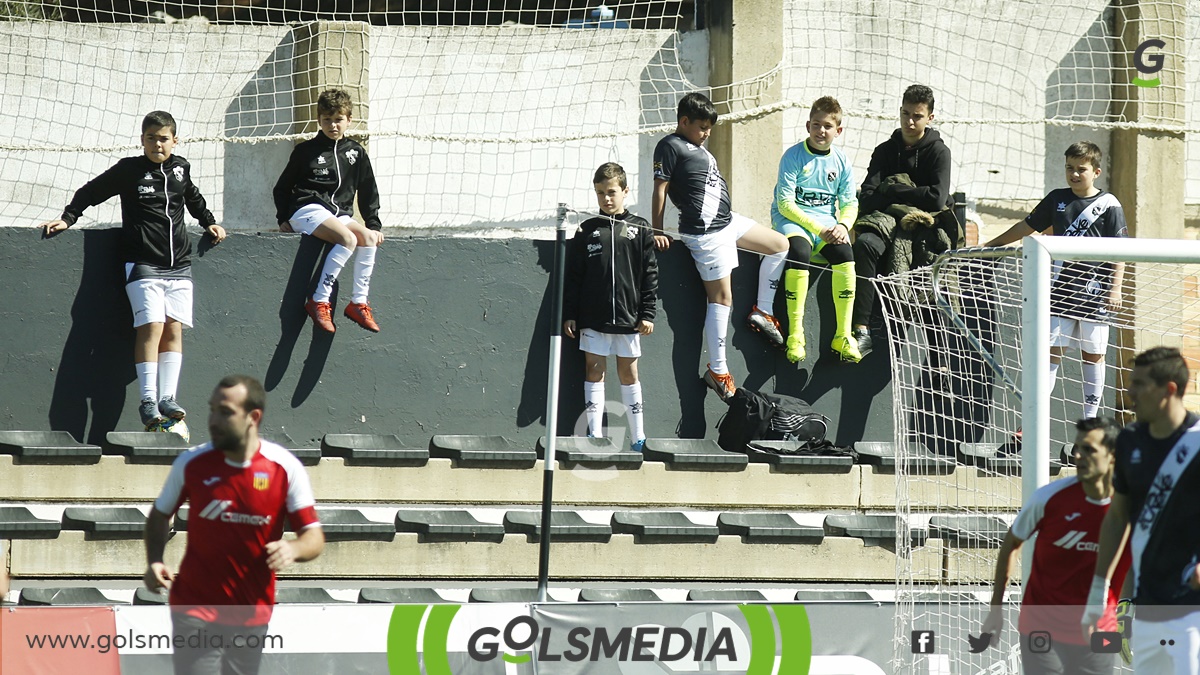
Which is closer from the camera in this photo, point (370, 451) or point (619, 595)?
point (619, 595)

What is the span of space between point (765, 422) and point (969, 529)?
1352 millimetres

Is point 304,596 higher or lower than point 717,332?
lower

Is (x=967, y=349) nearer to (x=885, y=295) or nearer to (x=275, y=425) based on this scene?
(x=885, y=295)

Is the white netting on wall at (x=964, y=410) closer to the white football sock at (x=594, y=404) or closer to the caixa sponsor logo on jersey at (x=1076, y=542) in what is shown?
the caixa sponsor logo on jersey at (x=1076, y=542)

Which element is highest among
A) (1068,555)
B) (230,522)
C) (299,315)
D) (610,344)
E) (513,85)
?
(513,85)

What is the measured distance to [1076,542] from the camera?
5242mm

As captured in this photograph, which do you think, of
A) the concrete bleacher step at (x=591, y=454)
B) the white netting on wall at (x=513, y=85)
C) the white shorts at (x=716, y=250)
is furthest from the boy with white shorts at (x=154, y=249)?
the white shorts at (x=716, y=250)

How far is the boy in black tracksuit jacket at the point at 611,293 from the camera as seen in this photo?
26.3ft

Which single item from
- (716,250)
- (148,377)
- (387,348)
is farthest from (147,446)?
(716,250)

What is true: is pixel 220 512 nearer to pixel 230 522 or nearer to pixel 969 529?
pixel 230 522

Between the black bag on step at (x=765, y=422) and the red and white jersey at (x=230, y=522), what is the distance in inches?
157

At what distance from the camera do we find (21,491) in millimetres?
7312

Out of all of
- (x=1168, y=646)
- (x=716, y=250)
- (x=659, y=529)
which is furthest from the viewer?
(x=716, y=250)

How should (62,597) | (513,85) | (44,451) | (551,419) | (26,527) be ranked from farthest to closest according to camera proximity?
(513,85) < (44,451) < (26,527) < (551,419) < (62,597)
